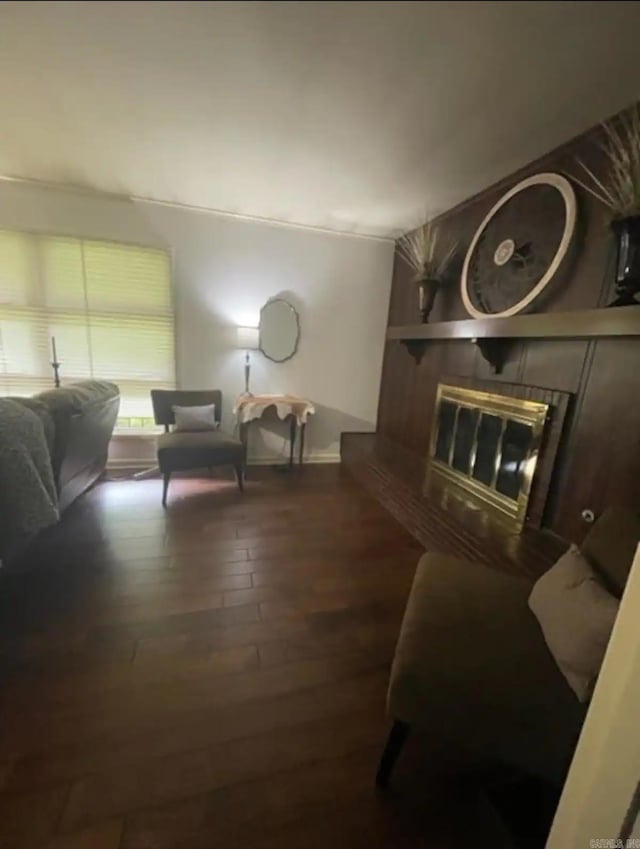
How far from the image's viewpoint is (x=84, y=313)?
3.15 m

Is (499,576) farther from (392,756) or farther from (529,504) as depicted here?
(529,504)

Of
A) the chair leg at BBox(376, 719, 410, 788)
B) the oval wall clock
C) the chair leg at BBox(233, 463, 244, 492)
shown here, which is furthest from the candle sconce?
the chair leg at BBox(376, 719, 410, 788)

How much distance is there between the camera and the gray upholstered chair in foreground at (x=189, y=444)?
9.12 ft

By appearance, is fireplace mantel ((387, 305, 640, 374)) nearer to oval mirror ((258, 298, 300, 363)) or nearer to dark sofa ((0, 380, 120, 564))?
oval mirror ((258, 298, 300, 363))

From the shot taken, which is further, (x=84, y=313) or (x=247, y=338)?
(x=247, y=338)

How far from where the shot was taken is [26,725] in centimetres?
118

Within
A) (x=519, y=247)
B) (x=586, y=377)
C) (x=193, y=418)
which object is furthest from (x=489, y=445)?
(x=193, y=418)

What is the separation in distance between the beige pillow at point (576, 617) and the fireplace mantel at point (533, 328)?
3.21 feet

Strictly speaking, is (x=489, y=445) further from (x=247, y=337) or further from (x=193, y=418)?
(x=193, y=418)

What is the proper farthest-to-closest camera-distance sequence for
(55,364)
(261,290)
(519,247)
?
(261,290) → (55,364) → (519,247)

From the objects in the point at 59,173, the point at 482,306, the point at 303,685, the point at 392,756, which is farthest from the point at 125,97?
the point at 392,756

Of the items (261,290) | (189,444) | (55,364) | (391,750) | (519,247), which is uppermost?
(519,247)

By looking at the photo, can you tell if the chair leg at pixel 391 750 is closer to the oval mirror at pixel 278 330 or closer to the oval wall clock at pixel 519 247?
the oval wall clock at pixel 519 247

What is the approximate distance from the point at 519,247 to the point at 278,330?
83.8 inches
